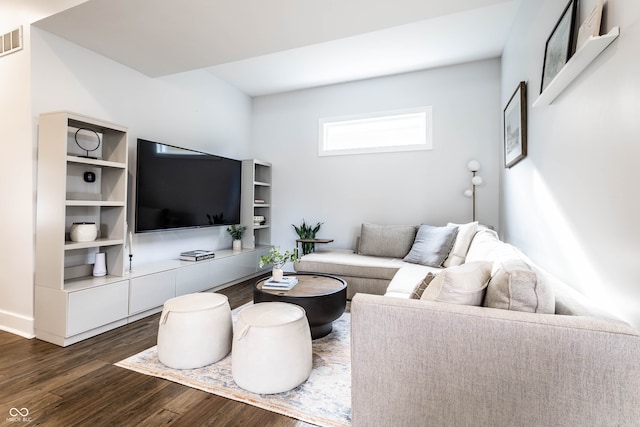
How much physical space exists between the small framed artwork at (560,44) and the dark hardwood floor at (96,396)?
2.31 metres

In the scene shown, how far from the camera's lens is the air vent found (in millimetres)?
2523

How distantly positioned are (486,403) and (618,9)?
1521 mm

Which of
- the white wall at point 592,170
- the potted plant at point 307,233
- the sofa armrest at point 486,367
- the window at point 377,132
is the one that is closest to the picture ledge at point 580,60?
the white wall at point 592,170

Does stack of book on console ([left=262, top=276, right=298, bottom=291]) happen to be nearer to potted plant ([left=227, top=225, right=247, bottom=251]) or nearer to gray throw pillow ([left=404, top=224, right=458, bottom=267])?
gray throw pillow ([left=404, top=224, right=458, bottom=267])

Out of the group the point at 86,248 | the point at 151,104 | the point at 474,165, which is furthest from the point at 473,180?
the point at 86,248

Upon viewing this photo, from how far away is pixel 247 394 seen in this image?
5.67 ft

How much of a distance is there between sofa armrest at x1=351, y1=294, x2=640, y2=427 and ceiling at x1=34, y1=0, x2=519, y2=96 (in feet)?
6.98

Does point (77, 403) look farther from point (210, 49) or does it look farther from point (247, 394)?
point (210, 49)

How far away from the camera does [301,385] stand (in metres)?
1.82

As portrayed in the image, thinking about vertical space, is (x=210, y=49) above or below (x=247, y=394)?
above

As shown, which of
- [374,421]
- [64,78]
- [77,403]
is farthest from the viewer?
[64,78]

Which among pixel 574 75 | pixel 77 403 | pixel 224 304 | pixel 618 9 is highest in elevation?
pixel 618 9

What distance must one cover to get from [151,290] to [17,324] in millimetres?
1001

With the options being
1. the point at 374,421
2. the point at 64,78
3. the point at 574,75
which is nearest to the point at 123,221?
the point at 64,78
